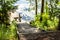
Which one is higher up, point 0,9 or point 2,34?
point 0,9

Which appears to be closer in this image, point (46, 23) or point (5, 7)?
point (46, 23)

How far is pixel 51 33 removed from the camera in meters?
7.23

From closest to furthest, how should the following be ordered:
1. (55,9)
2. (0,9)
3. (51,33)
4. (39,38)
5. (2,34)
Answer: (39,38) < (51,33) < (2,34) < (0,9) < (55,9)

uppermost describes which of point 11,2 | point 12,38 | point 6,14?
point 11,2

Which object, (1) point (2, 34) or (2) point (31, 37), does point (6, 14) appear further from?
(2) point (31, 37)

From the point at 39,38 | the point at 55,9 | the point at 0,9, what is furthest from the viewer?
the point at 55,9

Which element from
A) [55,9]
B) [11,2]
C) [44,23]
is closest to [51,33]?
[44,23]

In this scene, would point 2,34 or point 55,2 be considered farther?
point 55,2

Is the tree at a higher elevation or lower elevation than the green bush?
higher

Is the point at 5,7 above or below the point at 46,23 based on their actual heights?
above

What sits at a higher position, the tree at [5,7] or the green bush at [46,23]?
the tree at [5,7]

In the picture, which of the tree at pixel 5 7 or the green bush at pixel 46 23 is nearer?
the green bush at pixel 46 23

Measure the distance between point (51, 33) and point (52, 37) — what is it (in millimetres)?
554

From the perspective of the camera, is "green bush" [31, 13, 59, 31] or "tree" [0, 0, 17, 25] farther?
"tree" [0, 0, 17, 25]
